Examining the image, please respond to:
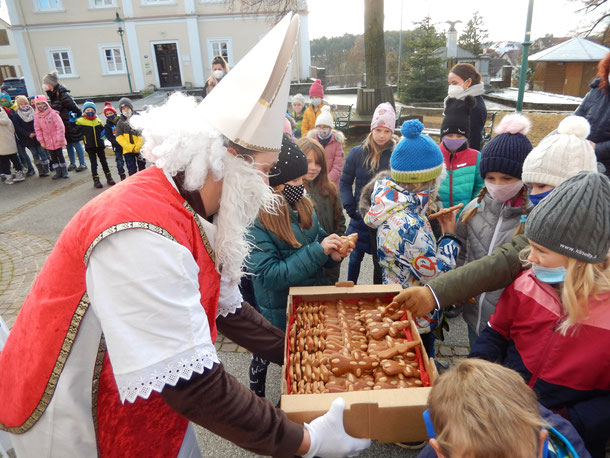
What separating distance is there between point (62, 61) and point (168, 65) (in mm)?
6704

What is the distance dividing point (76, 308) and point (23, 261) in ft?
17.5

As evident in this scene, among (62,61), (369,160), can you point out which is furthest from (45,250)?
(62,61)

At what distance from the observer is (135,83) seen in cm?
2606

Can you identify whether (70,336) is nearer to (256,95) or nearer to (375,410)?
(256,95)

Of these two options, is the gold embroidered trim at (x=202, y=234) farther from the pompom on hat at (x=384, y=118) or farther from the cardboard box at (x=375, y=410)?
the pompom on hat at (x=384, y=118)

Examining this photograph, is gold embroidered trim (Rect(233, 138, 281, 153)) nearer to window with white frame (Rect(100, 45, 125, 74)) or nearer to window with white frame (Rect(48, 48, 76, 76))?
window with white frame (Rect(100, 45, 125, 74))

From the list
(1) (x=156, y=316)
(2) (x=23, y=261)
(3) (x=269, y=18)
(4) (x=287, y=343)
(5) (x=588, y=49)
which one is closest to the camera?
(1) (x=156, y=316)

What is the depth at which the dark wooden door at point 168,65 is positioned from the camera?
2614 cm

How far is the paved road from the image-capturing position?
2.63 m

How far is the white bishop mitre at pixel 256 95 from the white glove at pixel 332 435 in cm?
98

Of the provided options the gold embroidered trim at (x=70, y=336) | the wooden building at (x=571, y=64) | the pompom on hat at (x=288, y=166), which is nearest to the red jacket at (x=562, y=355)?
the pompom on hat at (x=288, y=166)

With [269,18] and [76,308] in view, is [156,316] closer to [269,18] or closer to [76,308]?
[76,308]

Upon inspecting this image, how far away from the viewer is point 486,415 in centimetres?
111

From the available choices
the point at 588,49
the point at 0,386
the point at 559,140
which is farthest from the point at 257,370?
the point at 588,49
